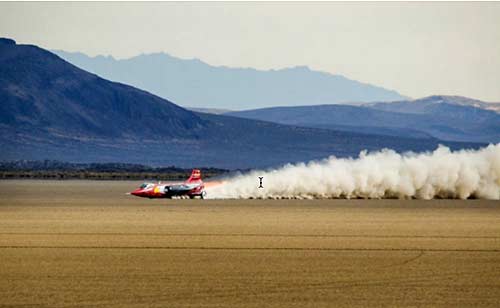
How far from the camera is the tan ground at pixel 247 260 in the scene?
112ft

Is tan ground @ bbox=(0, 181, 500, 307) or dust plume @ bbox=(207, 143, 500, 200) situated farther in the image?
dust plume @ bbox=(207, 143, 500, 200)

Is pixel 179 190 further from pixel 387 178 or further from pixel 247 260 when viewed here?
pixel 247 260

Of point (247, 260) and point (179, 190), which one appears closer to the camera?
point (247, 260)

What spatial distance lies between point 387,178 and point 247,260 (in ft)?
209

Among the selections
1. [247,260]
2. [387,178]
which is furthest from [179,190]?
[247,260]

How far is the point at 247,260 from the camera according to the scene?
144 ft

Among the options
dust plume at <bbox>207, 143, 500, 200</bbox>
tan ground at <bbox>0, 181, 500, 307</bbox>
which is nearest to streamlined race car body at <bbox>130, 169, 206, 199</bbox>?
dust plume at <bbox>207, 143, 500, 200</bbox>

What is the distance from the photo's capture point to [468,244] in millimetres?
52375

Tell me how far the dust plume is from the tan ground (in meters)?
27.0

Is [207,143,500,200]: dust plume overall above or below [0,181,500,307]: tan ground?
above

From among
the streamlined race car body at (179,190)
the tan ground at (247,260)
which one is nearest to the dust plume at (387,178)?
the streamlined race car body at (179,190)

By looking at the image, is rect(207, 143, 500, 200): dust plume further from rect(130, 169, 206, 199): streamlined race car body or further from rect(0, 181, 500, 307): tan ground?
rect(0, 181, 500, 307): tan ground

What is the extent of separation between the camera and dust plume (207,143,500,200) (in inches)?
4080

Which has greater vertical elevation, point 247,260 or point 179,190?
point 179,190
